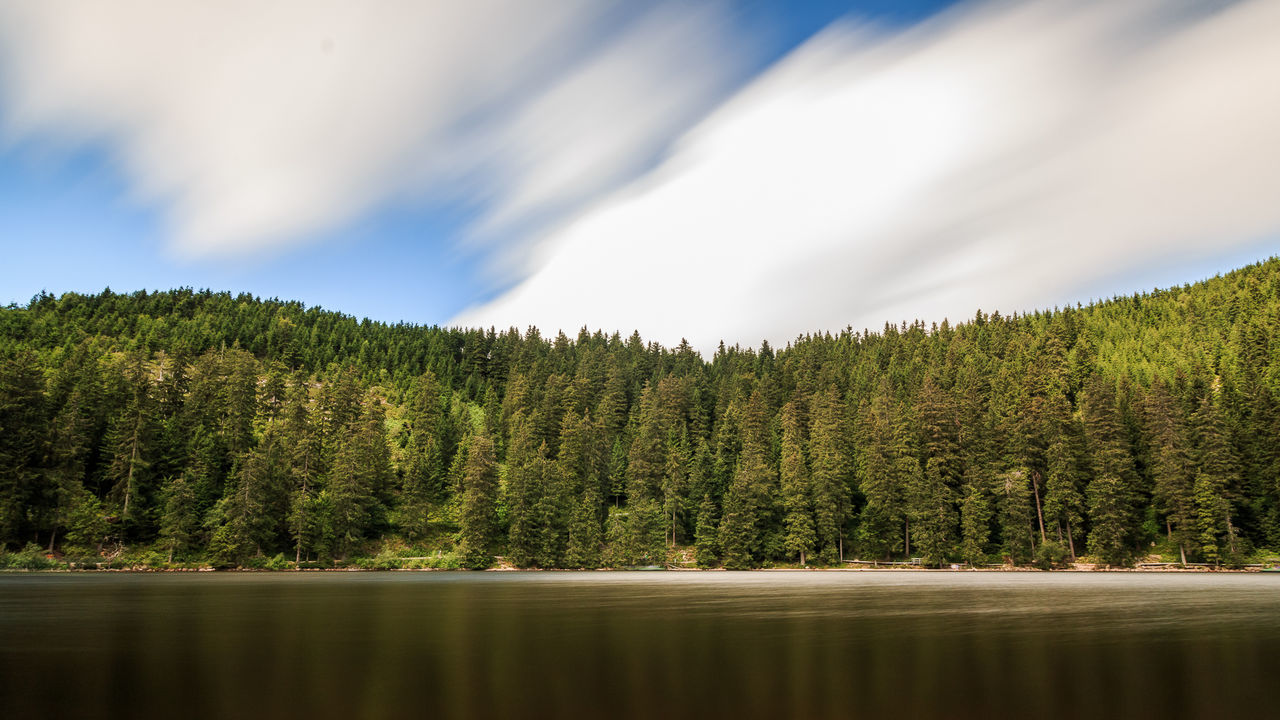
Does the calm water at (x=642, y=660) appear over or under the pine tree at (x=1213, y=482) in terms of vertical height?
under

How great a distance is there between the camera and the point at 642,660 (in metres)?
17.0

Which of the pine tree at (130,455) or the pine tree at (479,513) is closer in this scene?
the pine tree at (130,455)

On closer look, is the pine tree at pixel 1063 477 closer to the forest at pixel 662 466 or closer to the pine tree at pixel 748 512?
the forest at pixel 662 466

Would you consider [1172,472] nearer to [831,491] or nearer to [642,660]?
[831,491]

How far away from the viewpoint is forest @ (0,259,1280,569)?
82.1m

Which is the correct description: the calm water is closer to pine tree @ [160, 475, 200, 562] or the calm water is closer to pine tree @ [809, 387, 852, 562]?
pine tree @ [160, 475, 200, 562]

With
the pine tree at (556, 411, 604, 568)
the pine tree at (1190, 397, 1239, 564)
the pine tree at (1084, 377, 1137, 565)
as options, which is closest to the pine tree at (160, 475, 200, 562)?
the pine tree at (556, 411, 604, 568)

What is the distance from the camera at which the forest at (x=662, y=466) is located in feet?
269

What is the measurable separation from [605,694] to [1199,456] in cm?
9704

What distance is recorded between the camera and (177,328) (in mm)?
154250

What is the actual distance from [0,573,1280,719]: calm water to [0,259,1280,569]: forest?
2206 inches

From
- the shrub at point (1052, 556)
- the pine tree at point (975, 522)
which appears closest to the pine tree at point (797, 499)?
the pine tree at point (975, 522)

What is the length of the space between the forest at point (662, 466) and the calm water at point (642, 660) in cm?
5604

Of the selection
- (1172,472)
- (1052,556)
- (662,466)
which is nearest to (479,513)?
(662,466)
